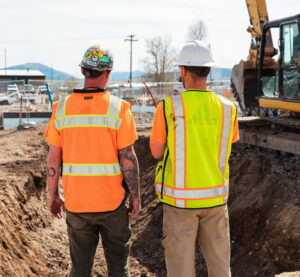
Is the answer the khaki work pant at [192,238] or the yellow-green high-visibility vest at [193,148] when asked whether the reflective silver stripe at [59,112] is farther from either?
the khaki work pant at [192,238]

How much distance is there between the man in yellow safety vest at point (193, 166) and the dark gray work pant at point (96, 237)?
379mm

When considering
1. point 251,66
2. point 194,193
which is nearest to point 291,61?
point 251,66

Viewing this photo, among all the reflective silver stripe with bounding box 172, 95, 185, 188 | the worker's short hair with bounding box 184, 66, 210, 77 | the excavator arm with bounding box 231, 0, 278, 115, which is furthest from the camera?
the excavator arm with bounding box 231, 0, 278, 115

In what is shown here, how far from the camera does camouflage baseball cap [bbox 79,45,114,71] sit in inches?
129

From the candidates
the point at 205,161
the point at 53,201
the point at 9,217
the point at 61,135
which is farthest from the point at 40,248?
the point at 205,161

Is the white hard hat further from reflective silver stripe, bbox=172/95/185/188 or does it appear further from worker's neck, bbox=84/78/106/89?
worker's neck, bbox=84/78/106/89

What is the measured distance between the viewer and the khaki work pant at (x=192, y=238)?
3.25 metres

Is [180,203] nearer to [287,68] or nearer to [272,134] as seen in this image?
[287,68]

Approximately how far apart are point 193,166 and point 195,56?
3.09 ft

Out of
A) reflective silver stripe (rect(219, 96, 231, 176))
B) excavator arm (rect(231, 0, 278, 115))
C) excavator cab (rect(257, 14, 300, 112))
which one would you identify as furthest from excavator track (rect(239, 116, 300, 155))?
reflective silver stripe (rect(219, 96, 231, 176))

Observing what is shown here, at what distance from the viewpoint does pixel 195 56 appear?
3332 millimetres

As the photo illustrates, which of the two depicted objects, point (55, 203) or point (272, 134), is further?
point (272, 134)

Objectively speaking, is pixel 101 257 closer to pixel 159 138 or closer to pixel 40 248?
pixel 40 248

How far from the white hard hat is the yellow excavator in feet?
15.9
